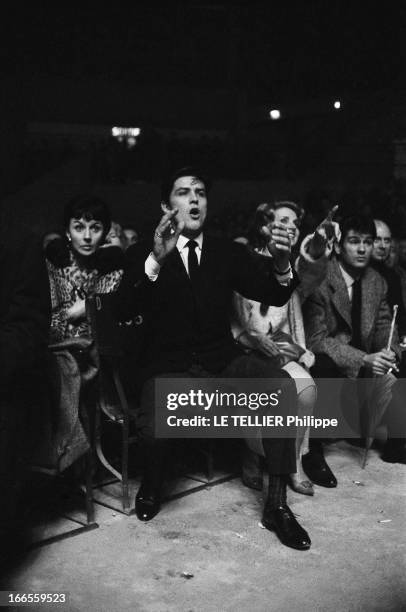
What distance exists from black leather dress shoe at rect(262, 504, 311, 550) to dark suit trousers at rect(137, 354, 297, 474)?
0.63 feet

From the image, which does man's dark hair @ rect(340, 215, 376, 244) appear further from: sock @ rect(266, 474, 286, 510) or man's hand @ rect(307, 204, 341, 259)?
sock @ rect(266, 474, 286, 510)

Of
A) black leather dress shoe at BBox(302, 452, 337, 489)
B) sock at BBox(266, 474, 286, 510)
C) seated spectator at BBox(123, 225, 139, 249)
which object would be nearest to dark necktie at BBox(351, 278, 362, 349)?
black leather dress shoe at BBox(302, 452, 337, 489)

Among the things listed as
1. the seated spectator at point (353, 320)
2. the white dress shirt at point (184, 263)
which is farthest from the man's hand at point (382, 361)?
the white dress shirt at point (184, 263)

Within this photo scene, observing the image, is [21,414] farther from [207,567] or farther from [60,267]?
[60,267]

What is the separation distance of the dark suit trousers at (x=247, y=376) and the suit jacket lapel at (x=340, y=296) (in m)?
0.90

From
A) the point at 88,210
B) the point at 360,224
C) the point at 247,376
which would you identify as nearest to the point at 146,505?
the point at 247,376

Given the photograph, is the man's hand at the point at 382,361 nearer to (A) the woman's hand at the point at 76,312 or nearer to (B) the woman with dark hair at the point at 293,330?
(B) the woman with dark hair at the point at 293,330

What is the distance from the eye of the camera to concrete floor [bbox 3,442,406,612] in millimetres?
2912

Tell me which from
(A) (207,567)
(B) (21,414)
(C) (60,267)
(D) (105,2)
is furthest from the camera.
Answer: (D) (105,2)

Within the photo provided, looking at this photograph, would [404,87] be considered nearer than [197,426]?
No

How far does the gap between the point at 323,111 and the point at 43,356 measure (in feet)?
47.3

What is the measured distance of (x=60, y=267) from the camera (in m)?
4.31

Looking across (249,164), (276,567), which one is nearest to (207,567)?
(276,567)

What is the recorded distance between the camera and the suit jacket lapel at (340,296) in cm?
470
